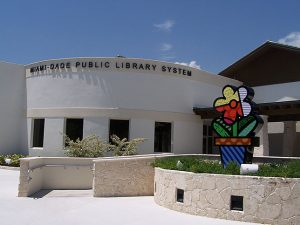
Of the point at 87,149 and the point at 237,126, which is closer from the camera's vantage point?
the point at 237,126

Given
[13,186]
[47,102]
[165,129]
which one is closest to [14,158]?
[47,102]

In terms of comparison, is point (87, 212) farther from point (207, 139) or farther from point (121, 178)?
point (207, 139)

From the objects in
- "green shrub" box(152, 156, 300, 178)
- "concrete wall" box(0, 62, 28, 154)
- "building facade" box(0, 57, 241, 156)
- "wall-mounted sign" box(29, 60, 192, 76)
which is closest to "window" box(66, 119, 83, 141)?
"building facade" box(0, 57, 241, 156)

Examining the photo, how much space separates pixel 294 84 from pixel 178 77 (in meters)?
8.80

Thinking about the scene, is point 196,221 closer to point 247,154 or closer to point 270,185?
point 270,185

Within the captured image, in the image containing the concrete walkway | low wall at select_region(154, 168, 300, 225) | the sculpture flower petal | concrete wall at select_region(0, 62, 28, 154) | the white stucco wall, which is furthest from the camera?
concrete wall at select_region(0, 62, 28, 154)

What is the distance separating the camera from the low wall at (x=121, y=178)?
13188 millimetres

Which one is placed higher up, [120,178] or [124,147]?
[124,147]

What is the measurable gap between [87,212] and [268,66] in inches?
891

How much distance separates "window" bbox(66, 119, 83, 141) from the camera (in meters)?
23.8

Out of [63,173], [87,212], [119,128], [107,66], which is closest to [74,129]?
[119,128]

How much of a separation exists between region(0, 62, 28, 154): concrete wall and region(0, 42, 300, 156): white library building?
64 millimetres

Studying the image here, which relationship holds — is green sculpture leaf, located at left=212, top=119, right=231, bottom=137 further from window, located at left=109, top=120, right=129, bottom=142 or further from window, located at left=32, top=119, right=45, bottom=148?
window, located at left=32, top=119, right=45, bottom=148

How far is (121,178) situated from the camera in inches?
523
